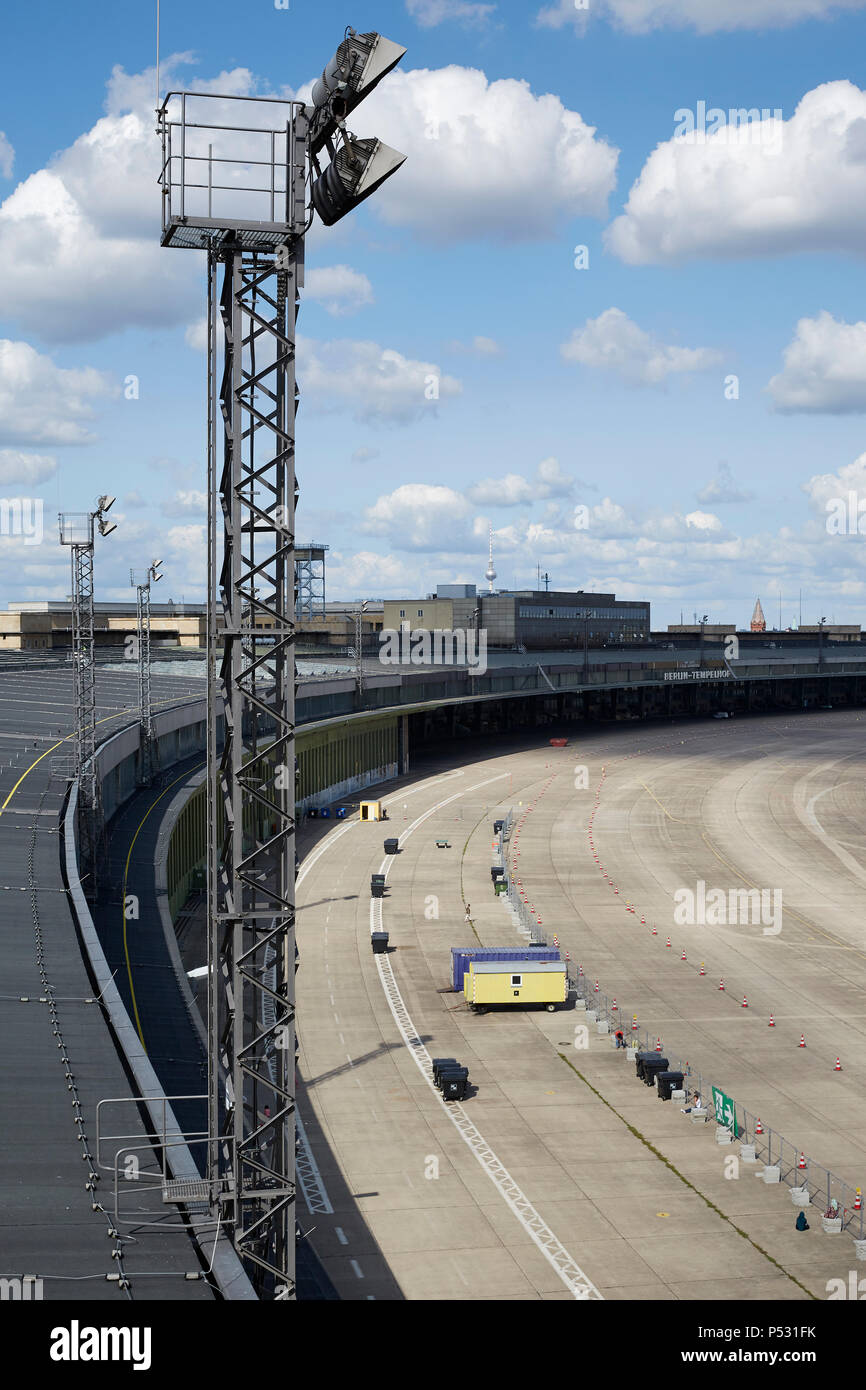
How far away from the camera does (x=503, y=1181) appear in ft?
118

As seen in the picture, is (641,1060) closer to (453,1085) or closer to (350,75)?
(453,1085)

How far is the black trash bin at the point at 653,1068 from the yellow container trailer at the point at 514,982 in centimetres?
826

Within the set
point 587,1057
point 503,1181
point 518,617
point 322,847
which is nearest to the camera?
point 503,1181

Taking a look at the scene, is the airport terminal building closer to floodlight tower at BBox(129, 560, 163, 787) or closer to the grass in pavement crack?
floodlight tower at BBox(129, 560, 163, 787)

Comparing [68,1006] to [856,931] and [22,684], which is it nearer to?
[856,931]

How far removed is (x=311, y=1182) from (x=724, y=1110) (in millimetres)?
12501

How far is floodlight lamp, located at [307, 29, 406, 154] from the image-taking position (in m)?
17.9

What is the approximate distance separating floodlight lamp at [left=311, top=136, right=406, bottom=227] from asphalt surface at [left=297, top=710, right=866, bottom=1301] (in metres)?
22.3

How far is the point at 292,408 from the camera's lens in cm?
1961

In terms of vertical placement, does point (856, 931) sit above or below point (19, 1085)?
below

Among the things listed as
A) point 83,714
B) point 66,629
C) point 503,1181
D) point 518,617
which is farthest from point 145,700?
A: point 518,617

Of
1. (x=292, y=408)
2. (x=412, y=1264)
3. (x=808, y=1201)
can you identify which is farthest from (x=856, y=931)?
(x=292, y=408)
